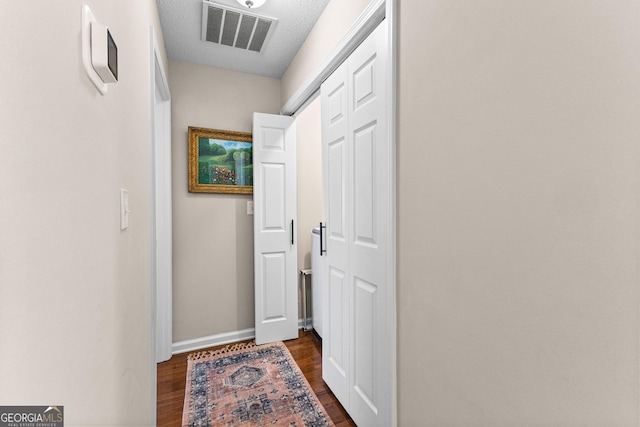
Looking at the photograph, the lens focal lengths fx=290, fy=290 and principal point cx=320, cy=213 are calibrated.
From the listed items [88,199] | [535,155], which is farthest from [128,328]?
[535,155]

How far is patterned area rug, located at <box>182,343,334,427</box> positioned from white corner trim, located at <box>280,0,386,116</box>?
2139mm

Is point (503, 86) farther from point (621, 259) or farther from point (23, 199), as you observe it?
point (23, 199)

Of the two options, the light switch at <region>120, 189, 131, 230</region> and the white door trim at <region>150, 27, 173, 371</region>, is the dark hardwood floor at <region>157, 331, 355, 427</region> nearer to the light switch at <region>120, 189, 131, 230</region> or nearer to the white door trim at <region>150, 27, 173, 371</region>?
the white door trim at <region>150, 27, 173, 371</region>

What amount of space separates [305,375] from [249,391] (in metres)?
0.41

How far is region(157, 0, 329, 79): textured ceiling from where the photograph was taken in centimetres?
188

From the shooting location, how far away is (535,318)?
2.35 feet

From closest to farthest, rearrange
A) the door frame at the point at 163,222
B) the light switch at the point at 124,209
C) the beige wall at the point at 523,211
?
the beige wall at the point at 523,211 < the light switch at the point at 124,209 < the door frame at the point at 163,222

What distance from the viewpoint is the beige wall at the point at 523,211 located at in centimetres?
58

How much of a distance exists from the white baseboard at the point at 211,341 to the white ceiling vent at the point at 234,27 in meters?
2.50

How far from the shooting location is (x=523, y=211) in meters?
0.74

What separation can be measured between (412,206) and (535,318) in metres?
0.52

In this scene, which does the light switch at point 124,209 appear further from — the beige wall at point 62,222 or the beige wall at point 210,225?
the beige wall at point 210,225

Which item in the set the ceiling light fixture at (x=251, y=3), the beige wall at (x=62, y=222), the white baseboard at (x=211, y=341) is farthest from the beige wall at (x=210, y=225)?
the beige wall at (x=62, y=222)

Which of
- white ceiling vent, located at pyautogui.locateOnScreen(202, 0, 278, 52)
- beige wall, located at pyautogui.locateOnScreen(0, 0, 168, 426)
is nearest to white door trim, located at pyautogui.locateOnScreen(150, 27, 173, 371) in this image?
white ceiling vent, located at pyautogui.locateOnScreen(202, 0, 278, 52)
